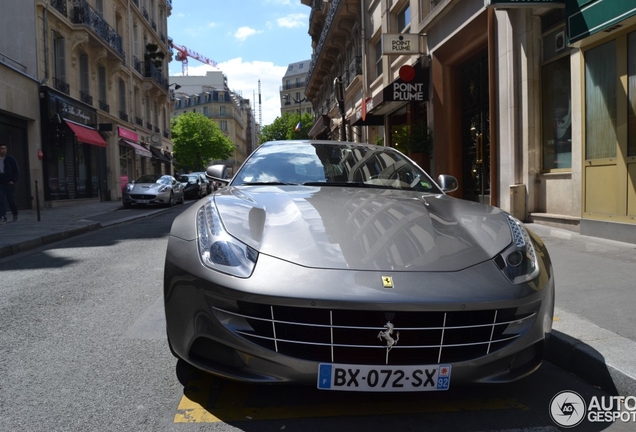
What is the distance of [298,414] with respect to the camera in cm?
224

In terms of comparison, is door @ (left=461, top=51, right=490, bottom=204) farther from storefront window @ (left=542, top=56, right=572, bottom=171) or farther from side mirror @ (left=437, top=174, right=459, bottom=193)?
side mirror @ (left=437, top=174, right=459, bottom=193)

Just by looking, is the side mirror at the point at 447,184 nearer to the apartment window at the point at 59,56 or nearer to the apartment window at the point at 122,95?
the apartment window at the point at 59,56

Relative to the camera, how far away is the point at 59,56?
19969 mm

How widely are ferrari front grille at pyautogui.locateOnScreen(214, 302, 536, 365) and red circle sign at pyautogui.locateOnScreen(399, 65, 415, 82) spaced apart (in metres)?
12.8

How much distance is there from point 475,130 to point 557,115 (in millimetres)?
3945

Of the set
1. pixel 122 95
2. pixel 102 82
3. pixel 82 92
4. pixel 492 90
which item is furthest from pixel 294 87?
pixel 492 90

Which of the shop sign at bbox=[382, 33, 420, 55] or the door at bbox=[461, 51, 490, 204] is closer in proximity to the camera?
the door at bbox=[461, 51, 490, 204]

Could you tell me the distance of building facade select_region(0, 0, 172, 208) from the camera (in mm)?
17594

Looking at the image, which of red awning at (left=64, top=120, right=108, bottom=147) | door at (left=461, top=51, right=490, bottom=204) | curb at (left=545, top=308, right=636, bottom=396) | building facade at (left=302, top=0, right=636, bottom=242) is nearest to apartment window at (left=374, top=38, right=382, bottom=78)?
building facade at (left=302, top=0, right=636, bottom=242)

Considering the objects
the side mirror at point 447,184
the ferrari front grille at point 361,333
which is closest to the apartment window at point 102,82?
the side mirror at point 447,184

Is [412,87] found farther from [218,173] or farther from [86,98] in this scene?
[86,98]

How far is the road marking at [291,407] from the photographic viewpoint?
2.23 meters

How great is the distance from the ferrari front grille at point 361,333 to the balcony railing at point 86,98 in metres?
22.3

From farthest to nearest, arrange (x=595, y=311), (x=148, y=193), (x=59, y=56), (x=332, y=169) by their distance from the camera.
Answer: (x=59, y=56), (x=148, y=193), (x=332, y=169), (x=595, y=311)
